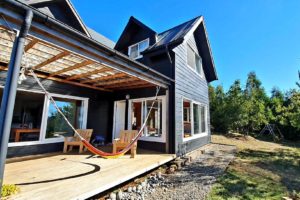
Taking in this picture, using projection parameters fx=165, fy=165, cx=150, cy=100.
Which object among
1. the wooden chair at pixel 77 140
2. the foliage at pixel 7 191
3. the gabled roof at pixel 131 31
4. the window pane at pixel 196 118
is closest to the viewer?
the foliage at pixel 7 191

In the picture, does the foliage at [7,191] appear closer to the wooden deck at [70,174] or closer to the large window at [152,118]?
the wooden deck at [70,174]

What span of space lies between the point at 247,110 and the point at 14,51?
16.2 meters

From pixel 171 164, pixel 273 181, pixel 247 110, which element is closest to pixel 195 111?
pixel 171 164

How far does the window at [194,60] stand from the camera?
804 cm

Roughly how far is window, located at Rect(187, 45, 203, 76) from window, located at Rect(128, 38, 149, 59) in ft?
6.91

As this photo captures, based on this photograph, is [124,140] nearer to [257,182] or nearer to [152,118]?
[152,118]

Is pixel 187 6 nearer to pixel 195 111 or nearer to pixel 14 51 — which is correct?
pixel 195 111

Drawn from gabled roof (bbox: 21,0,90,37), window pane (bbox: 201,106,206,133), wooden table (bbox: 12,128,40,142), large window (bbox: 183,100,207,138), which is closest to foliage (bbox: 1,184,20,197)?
wooden table (bbox: 12,128,40,142)

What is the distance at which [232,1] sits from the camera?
817 cm

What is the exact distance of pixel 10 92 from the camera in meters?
1.99

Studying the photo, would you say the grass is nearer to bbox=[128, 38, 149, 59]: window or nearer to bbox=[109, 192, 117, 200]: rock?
bbox=[109, 192, 117, 200]: rock

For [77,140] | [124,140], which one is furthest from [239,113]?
[77,140]

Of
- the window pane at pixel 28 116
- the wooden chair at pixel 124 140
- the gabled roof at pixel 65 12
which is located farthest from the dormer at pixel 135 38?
the window pane at pixel 28 116

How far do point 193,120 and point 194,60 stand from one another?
10.6 ft
